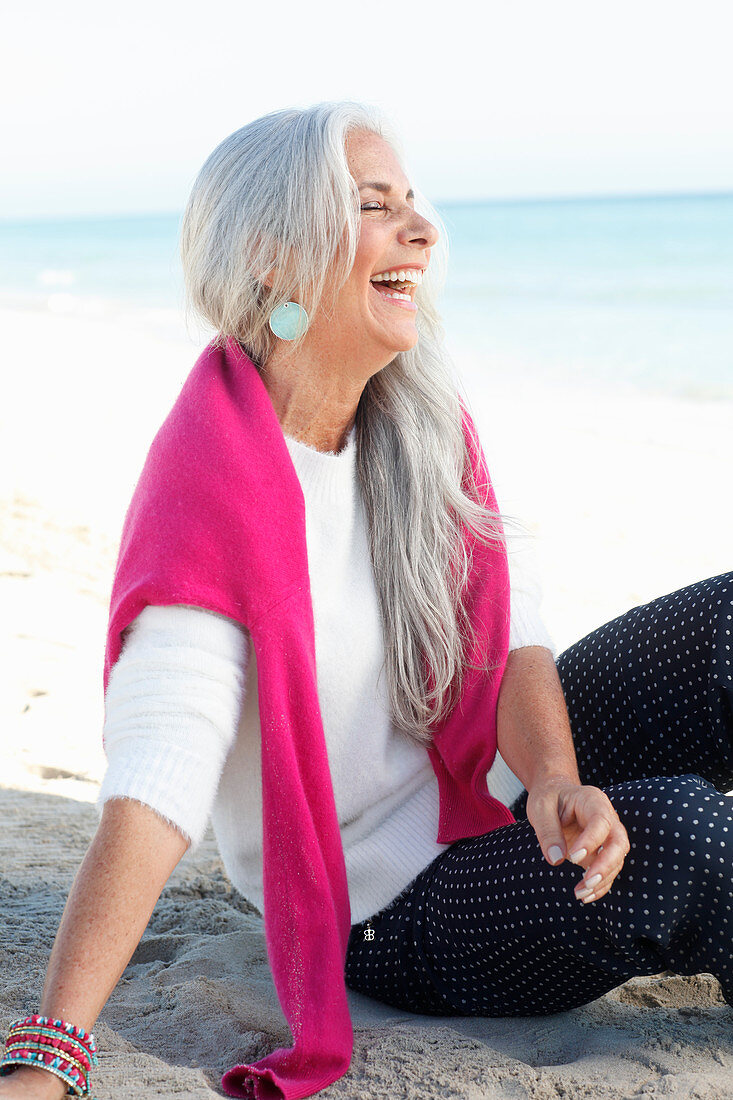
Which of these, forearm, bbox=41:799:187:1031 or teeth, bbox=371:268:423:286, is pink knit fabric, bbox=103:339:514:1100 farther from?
teeth, bbox=371:268:423:286

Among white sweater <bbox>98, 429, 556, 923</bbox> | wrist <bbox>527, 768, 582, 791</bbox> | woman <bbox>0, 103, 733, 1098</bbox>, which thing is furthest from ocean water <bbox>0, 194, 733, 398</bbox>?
wrist <bbox>527, 768, 582, 791</bbox>

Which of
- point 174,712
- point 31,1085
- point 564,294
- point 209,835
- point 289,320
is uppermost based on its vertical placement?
point 289,320

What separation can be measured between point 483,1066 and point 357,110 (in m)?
1.57

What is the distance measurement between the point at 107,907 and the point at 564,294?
63.8 feet

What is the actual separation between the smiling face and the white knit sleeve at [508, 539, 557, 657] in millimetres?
487

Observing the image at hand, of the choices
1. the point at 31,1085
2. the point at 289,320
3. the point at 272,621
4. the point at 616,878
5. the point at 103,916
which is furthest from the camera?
the point at 289,320

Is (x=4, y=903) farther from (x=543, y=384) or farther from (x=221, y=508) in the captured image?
(x=543, y=384)

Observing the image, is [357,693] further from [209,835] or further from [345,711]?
[209,835]

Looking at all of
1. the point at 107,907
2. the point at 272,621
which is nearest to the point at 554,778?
the point at 272,621

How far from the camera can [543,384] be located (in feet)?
36.6

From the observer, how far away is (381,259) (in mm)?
1835

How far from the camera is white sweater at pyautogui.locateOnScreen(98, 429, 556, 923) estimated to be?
159cm

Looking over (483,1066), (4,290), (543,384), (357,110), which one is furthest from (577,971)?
(4,290)

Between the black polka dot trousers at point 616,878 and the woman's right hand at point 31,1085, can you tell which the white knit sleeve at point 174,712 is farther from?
the black polka dot trousers at point 616,878
